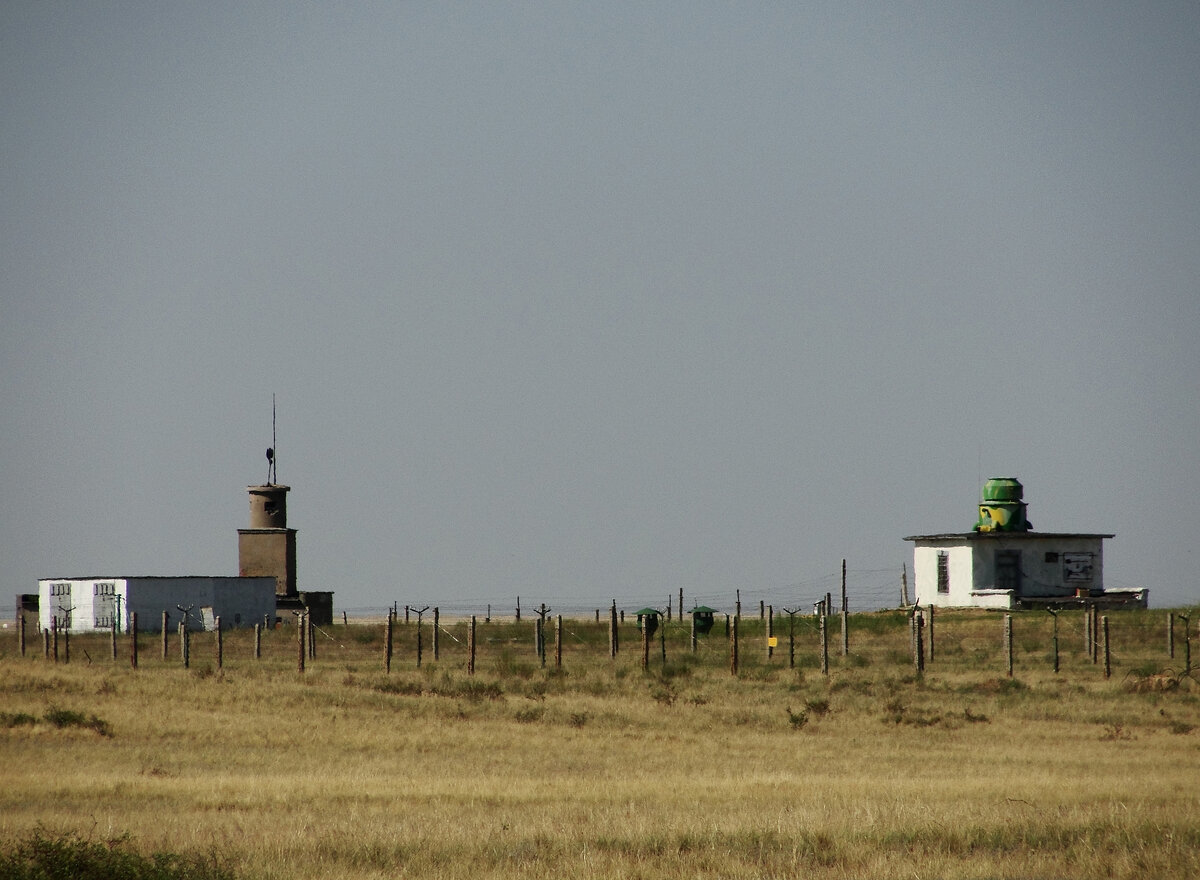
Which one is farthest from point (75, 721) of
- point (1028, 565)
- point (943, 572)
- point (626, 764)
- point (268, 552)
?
point (268, 552)

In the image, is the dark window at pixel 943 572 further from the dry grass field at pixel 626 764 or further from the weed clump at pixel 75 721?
the weed clump at pixel 75 721

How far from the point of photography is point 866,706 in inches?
1348

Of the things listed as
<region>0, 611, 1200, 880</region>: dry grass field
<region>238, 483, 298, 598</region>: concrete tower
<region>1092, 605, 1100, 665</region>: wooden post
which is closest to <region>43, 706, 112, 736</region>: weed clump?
<region>0, 611, 1200, 880</region>: dry grass field

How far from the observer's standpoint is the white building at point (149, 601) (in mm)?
71750

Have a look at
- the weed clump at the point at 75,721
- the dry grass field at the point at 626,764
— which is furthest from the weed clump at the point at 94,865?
the weed clump at the point at 75,721

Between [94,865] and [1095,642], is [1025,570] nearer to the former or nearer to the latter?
[1095,642]

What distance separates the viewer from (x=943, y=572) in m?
63.8

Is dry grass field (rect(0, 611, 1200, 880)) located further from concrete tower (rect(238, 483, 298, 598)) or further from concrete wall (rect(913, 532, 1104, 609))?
concrete tower (rect(238, 483, 298, 598))

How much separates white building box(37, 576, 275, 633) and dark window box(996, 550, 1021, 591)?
35832 millimetres

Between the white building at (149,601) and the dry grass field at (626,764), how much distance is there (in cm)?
2325

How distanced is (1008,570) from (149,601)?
4181 centimetres

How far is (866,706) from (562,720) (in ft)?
24.5

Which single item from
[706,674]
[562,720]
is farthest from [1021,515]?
[562,720]

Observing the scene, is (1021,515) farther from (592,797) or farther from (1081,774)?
(592,797)
